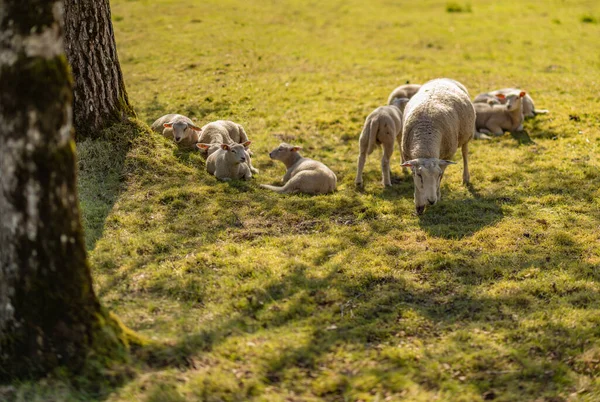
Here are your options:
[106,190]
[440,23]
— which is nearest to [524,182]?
[106,190]

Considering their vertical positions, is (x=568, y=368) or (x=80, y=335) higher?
(x=80, y=335)

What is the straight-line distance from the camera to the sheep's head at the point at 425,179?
904 cm

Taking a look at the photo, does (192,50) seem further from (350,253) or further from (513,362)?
(513,362)

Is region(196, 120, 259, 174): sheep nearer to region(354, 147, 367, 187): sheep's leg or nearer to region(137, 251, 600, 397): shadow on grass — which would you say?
region(354, 147, 367, 187): sheep's leg

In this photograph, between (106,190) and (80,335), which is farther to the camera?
(106,190)

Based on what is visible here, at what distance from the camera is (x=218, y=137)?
36.7 ft

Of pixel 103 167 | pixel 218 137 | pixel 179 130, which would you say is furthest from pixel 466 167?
pixel 103 167

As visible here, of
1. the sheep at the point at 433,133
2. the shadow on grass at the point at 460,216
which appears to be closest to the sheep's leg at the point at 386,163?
the sheep at the point at 433,133

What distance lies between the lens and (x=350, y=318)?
6.24m

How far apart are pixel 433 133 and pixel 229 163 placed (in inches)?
121

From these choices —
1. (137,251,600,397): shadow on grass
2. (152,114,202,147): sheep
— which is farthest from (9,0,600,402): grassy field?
(152,114,202,147): sheep

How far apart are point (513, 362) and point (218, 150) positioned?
240 inches

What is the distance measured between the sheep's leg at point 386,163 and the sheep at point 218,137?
2086mm

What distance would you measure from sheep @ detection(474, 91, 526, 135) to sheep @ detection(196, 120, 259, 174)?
4.86m
